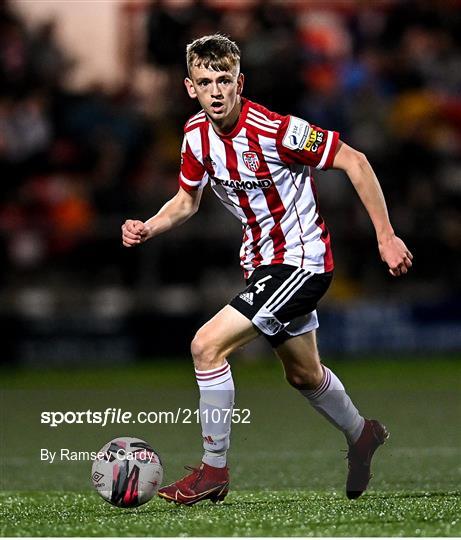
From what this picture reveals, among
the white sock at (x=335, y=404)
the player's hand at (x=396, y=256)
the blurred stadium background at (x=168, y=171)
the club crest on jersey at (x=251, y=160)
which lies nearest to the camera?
the player's hand at (x=396, y=256)

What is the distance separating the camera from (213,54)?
556 centimetres

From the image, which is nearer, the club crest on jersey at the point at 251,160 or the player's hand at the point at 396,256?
the player's hand at the point at 396,256

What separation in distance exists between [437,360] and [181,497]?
8011mm

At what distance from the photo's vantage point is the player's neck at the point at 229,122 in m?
5.68

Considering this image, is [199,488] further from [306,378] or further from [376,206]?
[376,206]

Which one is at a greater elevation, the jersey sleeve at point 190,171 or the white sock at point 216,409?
the jersey sleeve at point 190,171

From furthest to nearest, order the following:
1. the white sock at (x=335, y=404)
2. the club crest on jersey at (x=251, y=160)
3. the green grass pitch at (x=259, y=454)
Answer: the white sock at (x=335, y=404) → the club crest on jersey at (x=251, y=160) → the green grass pitch at (x=259, y=454)

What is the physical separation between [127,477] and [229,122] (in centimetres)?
161

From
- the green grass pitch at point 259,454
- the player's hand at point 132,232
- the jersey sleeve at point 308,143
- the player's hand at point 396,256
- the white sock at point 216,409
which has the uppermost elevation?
the jersey sleeve at point 308,143

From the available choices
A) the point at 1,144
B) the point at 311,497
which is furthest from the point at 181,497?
the point at 1,144

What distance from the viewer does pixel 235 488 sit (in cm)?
642

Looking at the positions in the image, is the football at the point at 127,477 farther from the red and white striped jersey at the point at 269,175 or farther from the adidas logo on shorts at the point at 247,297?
the red and white striped jersey at the point at 269,175

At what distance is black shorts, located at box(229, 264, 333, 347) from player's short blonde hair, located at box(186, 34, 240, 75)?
0.92m

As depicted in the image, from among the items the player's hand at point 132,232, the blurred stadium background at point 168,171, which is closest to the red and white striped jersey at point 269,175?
the player's hand at point 132,232
